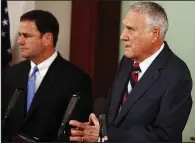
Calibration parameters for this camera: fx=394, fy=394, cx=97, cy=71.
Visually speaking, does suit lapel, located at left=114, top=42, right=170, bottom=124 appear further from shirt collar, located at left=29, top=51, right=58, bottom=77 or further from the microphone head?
shirt collar, located at left=29, top=51, right=58, bottom=77

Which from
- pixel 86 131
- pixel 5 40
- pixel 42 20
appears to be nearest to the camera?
pixel 86 131

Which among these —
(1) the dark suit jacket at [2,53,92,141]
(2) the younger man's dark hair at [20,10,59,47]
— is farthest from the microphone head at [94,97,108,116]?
(2) the younger man's dark hair at [20,10,59,47]

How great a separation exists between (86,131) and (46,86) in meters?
0.59

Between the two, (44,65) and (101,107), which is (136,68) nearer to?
(101,107)

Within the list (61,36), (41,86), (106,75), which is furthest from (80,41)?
(41,86)

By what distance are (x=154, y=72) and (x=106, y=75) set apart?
81 centimetres

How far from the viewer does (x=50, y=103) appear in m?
1.82

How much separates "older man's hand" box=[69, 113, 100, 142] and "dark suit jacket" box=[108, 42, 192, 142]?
93mm

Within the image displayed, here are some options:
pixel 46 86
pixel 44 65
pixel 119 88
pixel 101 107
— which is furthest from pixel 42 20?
pixel 101 107

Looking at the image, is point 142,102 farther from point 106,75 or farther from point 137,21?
point 106,75

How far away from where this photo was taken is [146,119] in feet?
4.44

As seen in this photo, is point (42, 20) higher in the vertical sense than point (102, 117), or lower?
higher

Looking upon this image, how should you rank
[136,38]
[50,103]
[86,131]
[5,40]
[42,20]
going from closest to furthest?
[86,131]
[136,38]
[50,103]
[42,20]
[5,40]

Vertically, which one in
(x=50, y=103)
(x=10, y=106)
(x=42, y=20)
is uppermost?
(x=42, y=20)
